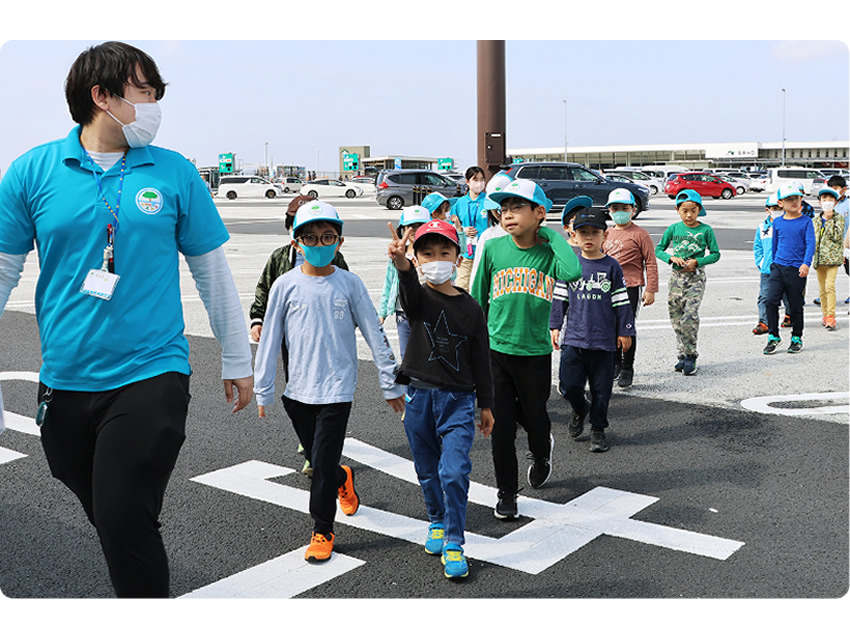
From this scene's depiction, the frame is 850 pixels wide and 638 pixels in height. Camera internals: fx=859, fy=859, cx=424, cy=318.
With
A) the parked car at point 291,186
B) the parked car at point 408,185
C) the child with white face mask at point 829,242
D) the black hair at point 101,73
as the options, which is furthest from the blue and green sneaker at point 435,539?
the parked car at point 291,186

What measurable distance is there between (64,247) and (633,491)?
11.8ft

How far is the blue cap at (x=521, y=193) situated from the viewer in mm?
4758

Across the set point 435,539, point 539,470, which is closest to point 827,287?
point 539,470

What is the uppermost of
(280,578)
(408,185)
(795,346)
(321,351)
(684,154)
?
(684,154)

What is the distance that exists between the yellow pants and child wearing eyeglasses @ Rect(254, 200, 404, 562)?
25.8 feet

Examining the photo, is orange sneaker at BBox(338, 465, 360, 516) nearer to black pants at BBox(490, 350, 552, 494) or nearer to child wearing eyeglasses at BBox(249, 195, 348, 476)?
child wearing eyeglasses at BBox(249, 195, 348, 476)

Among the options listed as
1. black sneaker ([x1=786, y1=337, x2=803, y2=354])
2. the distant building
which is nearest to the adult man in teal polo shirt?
black sneaker ([x1=786, y1=337, x2=803, y2=354])

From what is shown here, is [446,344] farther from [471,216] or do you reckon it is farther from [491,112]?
[491,112]

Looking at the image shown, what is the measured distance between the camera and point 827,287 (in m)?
10.5

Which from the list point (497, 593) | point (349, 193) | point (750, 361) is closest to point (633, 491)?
point (497, 593)

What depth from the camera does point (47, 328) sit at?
2.89 meters

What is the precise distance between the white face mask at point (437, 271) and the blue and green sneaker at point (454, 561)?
49.5 inches

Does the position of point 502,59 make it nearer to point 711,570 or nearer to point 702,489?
point 702,489

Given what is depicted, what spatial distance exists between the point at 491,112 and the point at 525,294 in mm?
8775
